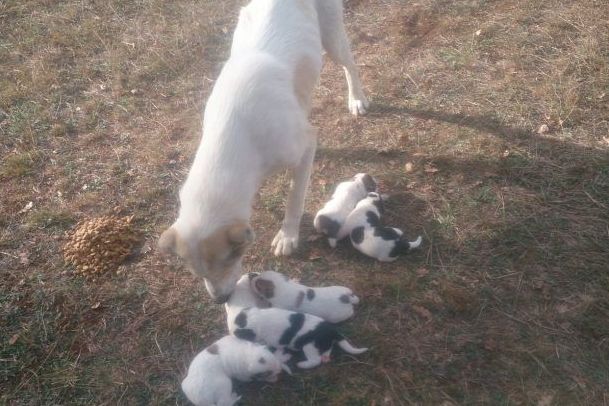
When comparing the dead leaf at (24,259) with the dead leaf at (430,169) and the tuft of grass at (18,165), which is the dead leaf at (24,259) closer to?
the tuft of grass at (18,165)

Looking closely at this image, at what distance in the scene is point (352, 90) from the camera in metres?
5.77

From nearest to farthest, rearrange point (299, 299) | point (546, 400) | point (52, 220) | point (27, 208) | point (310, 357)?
point (546, 400) → point (310, 357) → point (299, 299) → point (52, 220) → point (27, 208)

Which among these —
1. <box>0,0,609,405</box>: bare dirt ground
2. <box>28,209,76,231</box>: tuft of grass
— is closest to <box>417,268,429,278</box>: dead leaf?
<box>0,0,609,405</box>: bare dirt ground

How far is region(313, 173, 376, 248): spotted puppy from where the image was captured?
4359 mm

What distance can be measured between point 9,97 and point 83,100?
116 cm

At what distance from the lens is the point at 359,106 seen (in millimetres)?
Result: 5781

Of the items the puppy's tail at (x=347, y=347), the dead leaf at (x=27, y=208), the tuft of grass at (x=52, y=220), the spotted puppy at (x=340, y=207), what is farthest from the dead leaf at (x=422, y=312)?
the dead leaf at (x=27, y=208)

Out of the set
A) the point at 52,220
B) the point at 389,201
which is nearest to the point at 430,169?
the point at 389,201

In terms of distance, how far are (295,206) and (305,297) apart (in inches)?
40.3

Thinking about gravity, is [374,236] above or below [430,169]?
above

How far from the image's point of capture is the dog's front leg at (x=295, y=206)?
438 centimetres

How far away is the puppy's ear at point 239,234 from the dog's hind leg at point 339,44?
9.50 ft

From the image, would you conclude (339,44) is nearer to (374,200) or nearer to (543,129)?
(374,200)

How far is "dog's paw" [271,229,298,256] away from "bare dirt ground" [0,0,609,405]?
115 mm
